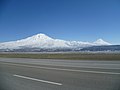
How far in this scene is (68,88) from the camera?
22.9ft

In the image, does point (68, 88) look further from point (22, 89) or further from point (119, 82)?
point (119, 82)

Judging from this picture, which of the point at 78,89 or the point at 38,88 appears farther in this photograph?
the point at 38,88

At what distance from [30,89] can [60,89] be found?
1114 mm

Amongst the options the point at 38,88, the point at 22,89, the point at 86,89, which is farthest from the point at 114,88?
the point at 22,89

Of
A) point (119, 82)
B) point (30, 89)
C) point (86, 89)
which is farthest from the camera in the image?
point (119, 82)

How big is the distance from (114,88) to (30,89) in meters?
3.00

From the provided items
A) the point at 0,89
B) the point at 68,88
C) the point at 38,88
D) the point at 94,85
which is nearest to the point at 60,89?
the point at 68,88

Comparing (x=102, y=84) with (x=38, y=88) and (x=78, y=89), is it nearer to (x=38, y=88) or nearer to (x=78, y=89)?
(x=78, y=89)

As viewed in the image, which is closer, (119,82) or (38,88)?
(38,88)

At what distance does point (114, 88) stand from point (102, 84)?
592 millimetres

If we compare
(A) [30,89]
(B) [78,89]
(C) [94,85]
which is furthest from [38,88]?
(C) [94,85]

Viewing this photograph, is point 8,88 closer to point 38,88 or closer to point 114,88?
point 38,88

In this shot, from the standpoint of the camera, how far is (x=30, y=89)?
281 inches

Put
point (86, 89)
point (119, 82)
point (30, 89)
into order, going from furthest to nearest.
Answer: point (119, 82)
point (30, 89)
point (86, 89)
